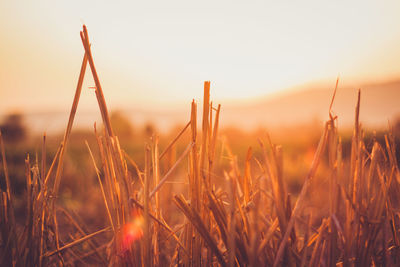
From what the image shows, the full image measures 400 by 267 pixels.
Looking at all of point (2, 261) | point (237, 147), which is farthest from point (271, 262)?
point (237, 147)

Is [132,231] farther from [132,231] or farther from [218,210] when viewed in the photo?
[218,210]

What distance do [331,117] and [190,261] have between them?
0.41 metres

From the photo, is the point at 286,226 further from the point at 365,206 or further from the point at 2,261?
the point at 2,261

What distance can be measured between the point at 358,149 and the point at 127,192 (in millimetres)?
474

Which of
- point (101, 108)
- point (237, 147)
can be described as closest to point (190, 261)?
point (101, 108)

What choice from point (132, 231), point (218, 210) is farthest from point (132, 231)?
point (218, 210)

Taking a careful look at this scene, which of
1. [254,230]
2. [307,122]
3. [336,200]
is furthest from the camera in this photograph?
[307,122]

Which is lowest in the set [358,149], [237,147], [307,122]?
[237,147]

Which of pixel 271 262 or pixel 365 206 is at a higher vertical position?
pixel 365 206

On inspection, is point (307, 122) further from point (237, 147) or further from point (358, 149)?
point (358, 149)

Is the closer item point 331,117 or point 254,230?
point 254,230

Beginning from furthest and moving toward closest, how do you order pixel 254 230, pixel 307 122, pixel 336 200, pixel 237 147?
pixel 307 122, pixel 237 147, pixel 336 200, pixel 254 230

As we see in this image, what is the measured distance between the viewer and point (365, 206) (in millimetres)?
603

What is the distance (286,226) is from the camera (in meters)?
0.56
